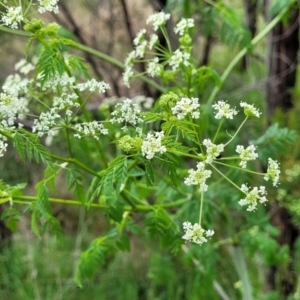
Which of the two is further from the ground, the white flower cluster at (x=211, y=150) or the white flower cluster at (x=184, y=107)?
the white flower cluster at (x=184, y=107)

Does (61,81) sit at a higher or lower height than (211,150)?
higher

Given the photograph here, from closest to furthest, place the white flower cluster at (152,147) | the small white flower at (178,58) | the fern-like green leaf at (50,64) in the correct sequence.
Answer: the white flower cluster at (152,147) < the fern-like green leaf at (50,64) < the small white flower at (178,58)

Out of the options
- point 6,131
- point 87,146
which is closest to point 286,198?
point 87,146

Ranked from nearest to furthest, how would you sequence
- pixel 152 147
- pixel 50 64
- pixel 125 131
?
pixel 152 147 < pixel 50 64 < pixel 125 131

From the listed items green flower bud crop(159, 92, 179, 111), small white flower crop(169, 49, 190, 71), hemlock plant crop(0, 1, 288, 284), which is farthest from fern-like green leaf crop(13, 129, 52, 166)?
small white flower crop(169, 49, 190, 71)

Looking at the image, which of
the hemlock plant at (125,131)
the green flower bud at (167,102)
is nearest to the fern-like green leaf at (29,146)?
the hemlock plant at (125,131)

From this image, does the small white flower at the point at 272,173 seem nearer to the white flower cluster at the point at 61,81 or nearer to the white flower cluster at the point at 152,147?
the white flower cluster at the point at 152,147

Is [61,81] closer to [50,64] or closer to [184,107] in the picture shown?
[50,64]

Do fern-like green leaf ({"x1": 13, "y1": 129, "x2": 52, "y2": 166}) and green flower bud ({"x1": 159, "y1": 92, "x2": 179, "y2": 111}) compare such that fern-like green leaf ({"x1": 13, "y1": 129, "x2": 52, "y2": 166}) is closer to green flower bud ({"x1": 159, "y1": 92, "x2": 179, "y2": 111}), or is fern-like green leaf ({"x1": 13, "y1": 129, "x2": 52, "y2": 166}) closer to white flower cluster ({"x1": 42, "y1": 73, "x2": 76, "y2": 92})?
white flower cluster ({"x1": 42, "y1": 73, "x2": 76, "y2": 92})

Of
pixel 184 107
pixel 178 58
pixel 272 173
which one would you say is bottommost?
pixel 272 173

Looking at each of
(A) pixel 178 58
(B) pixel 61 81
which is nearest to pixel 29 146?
(B) pixel 61 81

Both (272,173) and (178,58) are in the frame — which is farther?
(178,58)

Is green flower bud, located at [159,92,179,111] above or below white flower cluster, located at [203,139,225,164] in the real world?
above

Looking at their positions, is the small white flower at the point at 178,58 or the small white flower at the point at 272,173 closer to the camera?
the small white flower at the point at 272,173
